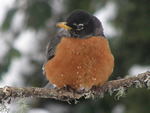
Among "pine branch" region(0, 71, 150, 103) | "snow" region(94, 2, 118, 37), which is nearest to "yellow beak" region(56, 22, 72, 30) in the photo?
"pine branch" region(0, 71, 150, 103)

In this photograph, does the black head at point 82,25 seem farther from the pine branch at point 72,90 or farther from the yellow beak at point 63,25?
the pine branch at point 72,90

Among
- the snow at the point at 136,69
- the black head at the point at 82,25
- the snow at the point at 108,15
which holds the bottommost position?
the snow at the point at 136,69

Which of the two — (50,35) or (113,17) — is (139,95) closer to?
(113,17)

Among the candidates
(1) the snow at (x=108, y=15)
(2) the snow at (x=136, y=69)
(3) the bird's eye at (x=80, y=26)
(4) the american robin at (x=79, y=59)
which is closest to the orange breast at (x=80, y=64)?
(4) the american robin at (x=79, y=59)

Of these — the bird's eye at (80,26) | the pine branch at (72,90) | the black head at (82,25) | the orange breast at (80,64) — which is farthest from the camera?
the bird's eye at (80,26)

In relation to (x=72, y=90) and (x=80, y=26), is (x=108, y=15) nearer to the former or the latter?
(x=80, y=26)

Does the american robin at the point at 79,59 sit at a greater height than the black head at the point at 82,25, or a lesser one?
lesser
